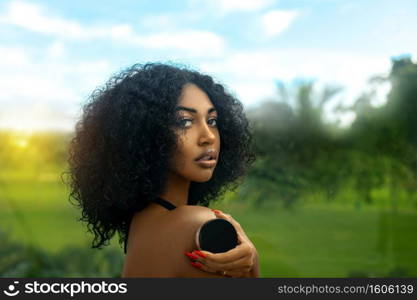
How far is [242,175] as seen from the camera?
1.69 m

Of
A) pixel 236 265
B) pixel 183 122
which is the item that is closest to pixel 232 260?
pixel 236 265

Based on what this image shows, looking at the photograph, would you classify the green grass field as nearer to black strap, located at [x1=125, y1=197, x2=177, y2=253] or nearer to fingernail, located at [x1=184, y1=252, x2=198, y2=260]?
black strap, located at [x1=125, y1=197, x2=177, y2=253]

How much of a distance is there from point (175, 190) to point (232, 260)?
27cm

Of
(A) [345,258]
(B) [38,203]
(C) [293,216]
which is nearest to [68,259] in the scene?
(B) [38,203]

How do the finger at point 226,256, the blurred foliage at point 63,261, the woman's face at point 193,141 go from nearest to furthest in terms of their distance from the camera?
the finger at point 226,256, the woman's face at point 193,141, the blurred foliage at point 63,261

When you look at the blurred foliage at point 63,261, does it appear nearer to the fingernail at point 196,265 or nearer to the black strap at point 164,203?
the black strap at point 164,203

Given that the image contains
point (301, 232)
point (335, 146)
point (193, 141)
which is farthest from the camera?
point (335, 146)

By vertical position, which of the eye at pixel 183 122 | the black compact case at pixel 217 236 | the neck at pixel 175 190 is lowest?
the black compact case at pixel 217 236

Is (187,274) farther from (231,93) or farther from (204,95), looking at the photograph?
(231,93)

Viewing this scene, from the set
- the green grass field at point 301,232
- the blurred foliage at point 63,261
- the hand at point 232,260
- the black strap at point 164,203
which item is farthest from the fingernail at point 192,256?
the blurred foliage at point 63,261

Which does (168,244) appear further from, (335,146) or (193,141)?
(335,146)

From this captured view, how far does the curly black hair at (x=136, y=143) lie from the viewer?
4.59 ft

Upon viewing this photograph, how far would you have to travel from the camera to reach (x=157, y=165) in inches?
55.1

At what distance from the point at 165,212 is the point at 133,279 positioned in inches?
8.4
